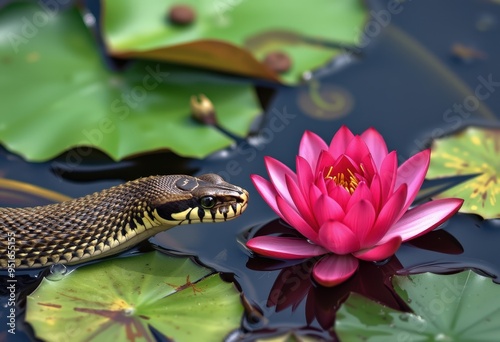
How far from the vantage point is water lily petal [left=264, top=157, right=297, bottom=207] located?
179 inches

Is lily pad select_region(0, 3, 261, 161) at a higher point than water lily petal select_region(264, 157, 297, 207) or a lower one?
lower

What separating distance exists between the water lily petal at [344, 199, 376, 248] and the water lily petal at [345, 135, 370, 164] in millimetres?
423

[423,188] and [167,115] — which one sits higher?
[423,188]

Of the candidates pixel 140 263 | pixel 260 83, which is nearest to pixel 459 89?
pixel 260 83

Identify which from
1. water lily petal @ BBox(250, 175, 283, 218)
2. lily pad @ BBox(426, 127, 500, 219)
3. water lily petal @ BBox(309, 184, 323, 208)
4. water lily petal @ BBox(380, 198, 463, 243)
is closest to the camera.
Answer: water lily petal @ BBox(309, 184, 323, 208)

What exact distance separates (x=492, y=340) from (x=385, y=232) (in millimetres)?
804

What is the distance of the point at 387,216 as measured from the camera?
418 cm

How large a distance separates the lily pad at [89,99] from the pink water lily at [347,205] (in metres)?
0.98

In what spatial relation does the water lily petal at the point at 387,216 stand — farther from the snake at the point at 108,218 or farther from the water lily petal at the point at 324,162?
the snake at the point at 108,218

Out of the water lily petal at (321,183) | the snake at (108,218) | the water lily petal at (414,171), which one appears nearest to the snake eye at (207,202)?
the snake at (108,218)

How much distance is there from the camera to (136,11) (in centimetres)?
588

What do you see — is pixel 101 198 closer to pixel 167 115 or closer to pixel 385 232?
pixel 167 115

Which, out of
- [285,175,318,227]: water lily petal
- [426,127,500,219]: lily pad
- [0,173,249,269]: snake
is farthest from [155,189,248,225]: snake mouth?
[426,127,500,219]: lily pad

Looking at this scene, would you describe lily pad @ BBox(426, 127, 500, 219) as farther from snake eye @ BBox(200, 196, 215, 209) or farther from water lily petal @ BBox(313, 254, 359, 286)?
snake eye @ BBox(200, 196, 215, 209)
